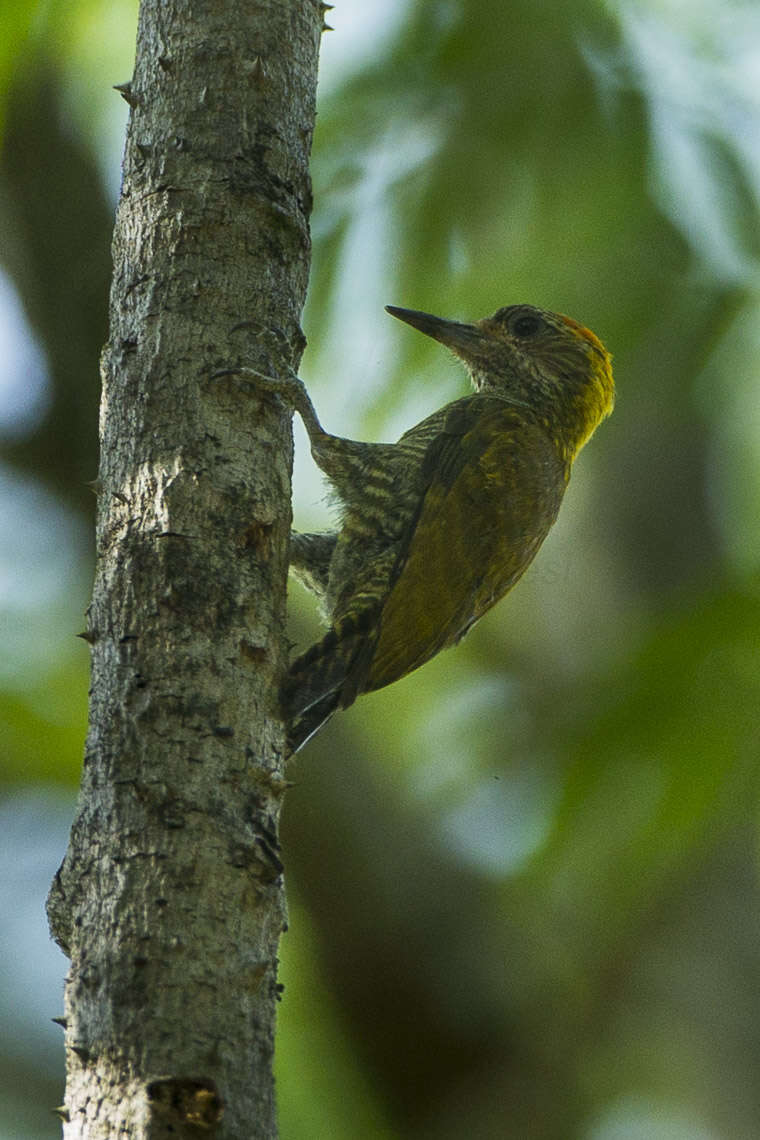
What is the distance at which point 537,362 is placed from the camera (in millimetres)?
5094

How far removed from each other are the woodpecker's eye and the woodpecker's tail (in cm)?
182

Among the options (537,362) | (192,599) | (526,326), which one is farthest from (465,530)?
(192,599)

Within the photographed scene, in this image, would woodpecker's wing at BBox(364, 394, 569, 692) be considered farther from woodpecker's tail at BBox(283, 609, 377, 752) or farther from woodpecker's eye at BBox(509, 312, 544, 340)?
woodpecker's eye at BBox(509, 312, 544, 340)

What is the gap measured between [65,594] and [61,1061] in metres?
2.35

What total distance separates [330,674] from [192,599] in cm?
109

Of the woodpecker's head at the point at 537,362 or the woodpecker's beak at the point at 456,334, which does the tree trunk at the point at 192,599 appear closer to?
the woodpecker's beak at the point at 456,334

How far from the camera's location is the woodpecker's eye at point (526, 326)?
5.14 meters

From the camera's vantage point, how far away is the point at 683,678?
18.3ft

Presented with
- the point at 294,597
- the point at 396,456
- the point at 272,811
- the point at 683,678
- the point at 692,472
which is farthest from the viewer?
the point at 692,472

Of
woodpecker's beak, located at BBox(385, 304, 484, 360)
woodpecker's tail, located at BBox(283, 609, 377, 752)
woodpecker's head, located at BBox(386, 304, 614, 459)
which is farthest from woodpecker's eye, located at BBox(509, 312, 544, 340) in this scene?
woodpecker's tail, located at BBox(283, 609, 377, 752)

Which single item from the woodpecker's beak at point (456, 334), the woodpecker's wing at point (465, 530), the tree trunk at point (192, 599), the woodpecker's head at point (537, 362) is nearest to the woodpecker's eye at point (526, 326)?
the woodpecker's head at point (537, 362)

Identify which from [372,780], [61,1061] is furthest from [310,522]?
[61,1061]

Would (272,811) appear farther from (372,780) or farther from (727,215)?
(727,215)

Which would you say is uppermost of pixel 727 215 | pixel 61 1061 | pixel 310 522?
pixel 727 215
